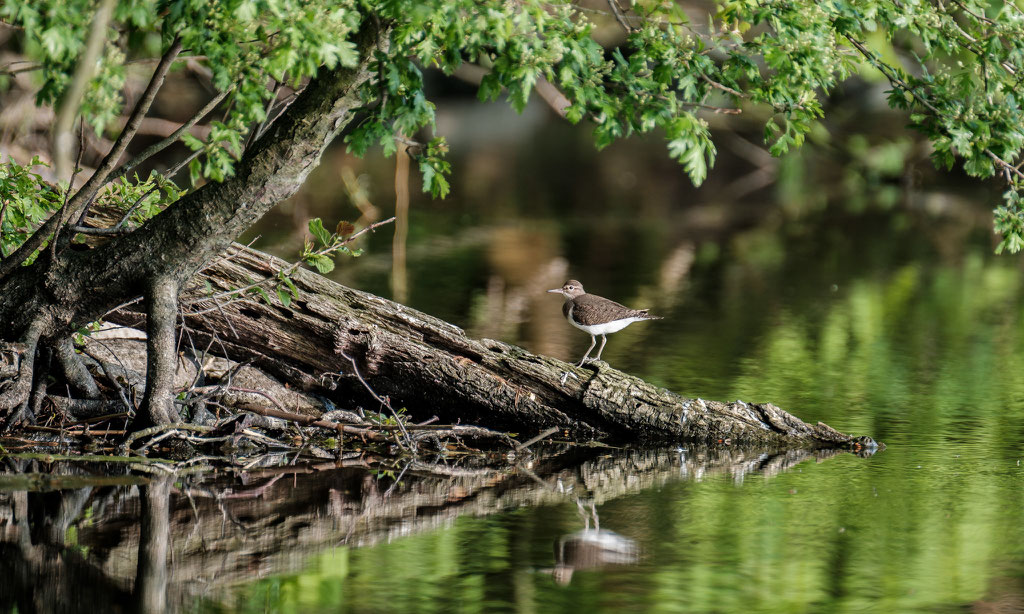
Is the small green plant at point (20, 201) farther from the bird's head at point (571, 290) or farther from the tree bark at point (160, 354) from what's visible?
the bird's head at point (571, 290)

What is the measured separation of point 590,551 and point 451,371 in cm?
306

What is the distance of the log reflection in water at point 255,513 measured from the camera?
6676 millimetres

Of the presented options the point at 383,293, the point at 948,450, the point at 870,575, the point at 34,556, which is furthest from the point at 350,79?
the point at 383,293

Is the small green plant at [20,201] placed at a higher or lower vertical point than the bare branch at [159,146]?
lower

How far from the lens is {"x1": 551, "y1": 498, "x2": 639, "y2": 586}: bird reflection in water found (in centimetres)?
704

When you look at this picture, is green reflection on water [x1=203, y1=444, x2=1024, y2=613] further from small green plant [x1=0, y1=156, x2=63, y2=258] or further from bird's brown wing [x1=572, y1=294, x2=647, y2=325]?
small green plant [x1=0, y1=156, x2=63, y2=258]

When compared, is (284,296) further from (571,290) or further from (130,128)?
(571,290)

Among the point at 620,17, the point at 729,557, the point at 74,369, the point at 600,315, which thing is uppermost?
the point at 620,17

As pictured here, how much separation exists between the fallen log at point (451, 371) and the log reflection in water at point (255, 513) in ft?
0.88

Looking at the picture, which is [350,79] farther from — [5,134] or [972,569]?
[5,134]

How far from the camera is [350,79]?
8.57 m

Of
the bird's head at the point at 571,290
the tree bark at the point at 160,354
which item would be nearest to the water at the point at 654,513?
the tree bark at the point at 160,354

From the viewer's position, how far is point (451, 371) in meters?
10.1

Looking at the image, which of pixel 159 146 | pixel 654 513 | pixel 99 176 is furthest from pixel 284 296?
pixel 654 513
